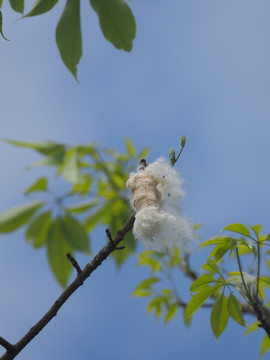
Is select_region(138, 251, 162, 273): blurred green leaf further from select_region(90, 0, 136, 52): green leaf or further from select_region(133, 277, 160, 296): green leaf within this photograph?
select_region(90, 0, 136, 52): green leaf

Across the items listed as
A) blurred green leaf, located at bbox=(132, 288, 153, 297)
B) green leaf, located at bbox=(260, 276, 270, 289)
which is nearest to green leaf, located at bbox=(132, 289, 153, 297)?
blurred green leaf, located at bbox=(132, 288, 153, 297)

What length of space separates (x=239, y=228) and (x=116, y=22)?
77cm

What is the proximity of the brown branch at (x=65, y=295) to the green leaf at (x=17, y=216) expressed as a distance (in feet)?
4.49

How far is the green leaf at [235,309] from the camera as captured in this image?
1.24m

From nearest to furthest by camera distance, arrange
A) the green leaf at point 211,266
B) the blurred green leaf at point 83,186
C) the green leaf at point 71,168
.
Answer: the green leaf at point 211,266 → the green leaf at point 71,168 → the blurred green leaf at point 83,186

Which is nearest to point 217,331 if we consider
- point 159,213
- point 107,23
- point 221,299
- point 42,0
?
point 221,299

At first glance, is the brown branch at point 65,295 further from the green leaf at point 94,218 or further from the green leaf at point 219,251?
the green leaf at point 94,218

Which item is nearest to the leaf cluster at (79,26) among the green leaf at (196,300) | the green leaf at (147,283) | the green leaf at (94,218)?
the green leaf at (196,300)

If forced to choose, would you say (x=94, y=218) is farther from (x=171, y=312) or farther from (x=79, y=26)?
(x=79, y=26)

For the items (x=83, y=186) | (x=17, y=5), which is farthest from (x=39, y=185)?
(x=17, y=5)

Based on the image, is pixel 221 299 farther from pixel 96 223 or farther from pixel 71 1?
pixel 96 223

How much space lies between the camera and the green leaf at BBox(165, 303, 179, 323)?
261 centimetres

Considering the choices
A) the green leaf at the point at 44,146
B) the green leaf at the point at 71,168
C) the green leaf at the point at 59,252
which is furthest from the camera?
the green leaf at the point at 44,146

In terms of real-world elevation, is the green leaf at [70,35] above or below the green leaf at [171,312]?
below
